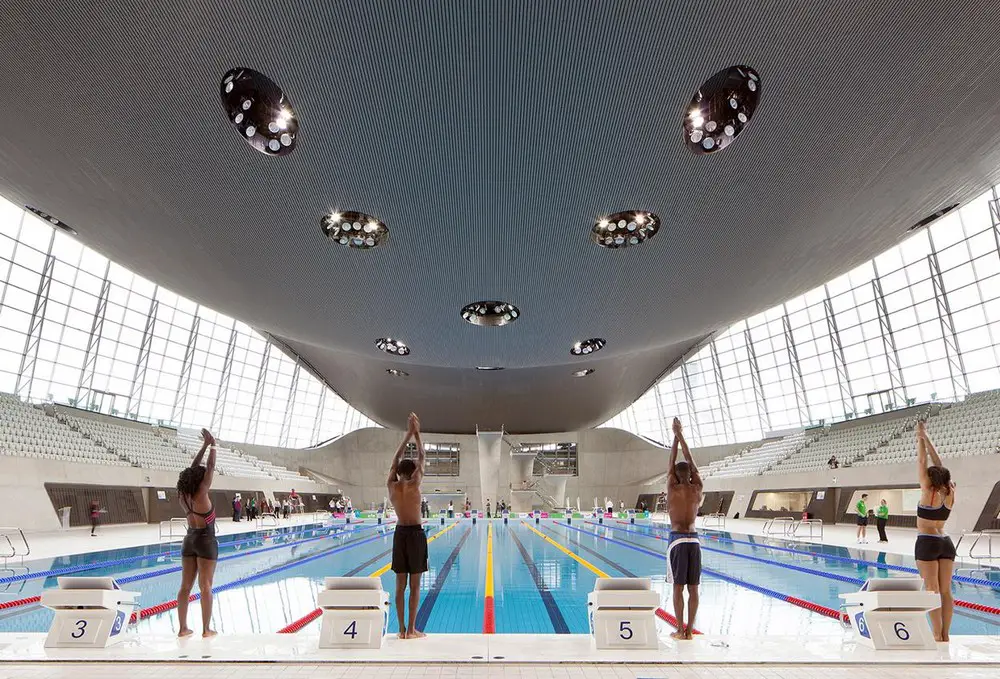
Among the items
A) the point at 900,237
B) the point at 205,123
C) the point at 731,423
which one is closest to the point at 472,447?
the point at 731,423

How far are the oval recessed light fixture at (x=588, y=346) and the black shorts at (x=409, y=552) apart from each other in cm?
1255

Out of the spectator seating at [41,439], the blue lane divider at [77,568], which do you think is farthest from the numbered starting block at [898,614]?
the spectator seating at [41,439]

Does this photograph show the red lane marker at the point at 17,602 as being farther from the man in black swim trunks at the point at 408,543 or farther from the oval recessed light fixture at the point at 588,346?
the oval recessed light fixture at the point at 588,346

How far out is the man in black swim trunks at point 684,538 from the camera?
174 inches

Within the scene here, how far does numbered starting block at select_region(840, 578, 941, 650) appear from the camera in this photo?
4.00 meters

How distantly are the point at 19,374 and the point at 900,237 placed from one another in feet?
92.2

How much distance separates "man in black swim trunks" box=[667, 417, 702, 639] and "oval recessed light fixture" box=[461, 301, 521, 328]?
30.6ft

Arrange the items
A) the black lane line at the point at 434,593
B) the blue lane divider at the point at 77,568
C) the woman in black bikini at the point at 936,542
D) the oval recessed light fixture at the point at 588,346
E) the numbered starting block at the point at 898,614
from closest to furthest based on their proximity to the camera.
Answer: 1. the numbered starting block at the point at 898,614
2. the woman in black bikini at the point at 936,542
3. the black lane line at the point at 434,593
4. the blue lane divider at the point at 77,568
5. the oval recessed light fixture at the point at 588,346

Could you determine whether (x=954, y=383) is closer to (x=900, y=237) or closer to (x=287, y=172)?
(x=900, y=237)

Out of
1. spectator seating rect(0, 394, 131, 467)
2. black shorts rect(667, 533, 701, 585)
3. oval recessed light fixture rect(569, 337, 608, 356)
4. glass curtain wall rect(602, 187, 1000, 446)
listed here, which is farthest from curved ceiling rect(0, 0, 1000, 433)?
glass curtain wall rect(602, 187, 1000, 446)

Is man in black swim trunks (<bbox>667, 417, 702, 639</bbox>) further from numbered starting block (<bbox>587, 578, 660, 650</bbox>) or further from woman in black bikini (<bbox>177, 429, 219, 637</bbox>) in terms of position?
woman in black bikini (<bbox>177, 429, 219, 637</bbox>)

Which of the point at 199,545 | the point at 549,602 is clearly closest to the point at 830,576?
the point at 549,602

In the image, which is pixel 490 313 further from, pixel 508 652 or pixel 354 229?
pixel 508 652

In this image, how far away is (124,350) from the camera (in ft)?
89.1
